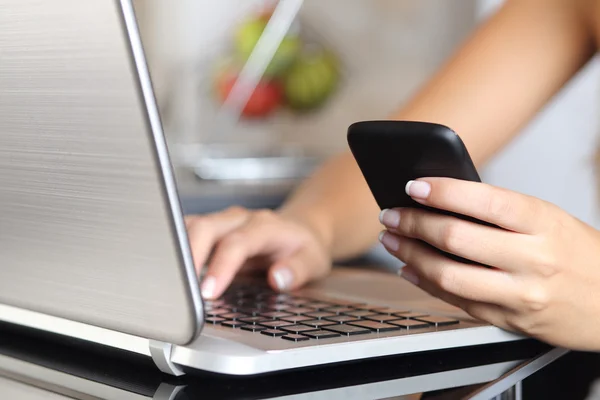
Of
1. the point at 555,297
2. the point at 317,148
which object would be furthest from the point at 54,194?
the point at 317,148

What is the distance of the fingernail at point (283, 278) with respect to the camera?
0.76m

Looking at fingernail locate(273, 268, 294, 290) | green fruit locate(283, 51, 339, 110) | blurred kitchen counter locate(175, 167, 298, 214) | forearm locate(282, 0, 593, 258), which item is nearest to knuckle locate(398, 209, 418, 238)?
fingernail locate(273, 268, 294, 290)

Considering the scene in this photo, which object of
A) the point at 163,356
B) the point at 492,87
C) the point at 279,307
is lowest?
the point at 163,356

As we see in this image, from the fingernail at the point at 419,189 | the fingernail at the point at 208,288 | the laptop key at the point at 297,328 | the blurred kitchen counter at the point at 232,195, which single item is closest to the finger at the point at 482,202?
the fingernail at the point at 419,189

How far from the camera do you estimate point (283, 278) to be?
2.50ft

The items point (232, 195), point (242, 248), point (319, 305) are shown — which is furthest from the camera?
point (232, 195)

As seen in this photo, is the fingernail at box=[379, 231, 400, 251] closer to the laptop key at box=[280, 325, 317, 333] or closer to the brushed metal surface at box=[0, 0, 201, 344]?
the laptop key at box=[280, 325, 317, 333]

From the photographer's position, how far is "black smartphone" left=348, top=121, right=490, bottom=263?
1.55 ft

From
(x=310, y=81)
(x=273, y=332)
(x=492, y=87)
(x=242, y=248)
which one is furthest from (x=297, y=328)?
(x=310, y=81)

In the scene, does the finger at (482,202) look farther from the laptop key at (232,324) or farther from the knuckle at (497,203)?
the laptop key at (232,324)

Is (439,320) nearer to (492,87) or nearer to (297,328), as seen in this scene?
(297,328)

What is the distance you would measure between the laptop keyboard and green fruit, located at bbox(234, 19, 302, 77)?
1275 millimetres

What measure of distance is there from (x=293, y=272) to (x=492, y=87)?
1.06 ft

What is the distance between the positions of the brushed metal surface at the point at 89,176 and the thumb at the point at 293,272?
0.29m
